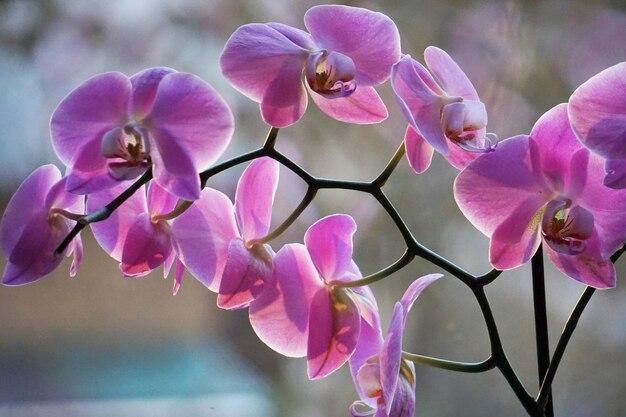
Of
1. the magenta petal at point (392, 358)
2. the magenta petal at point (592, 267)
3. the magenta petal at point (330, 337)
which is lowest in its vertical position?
the magenta petal at point (330, 337)

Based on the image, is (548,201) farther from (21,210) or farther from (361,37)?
(21,210)

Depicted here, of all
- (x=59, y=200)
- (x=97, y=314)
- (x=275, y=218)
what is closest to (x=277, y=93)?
(x=59, y=200)

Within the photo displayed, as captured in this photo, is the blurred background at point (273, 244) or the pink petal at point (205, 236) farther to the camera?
the blurred background at point (273, 244)

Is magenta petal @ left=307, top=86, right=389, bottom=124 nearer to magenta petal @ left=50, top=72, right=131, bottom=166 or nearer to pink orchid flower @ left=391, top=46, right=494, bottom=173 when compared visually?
pink orchid flower @ left=391, top=46, right=494, bottom=173

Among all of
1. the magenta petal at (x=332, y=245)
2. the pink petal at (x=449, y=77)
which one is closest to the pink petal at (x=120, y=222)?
the magenta petal at (x=332, y=245)

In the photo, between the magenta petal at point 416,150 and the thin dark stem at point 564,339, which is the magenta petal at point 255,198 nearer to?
the magenta petal at point 416,150

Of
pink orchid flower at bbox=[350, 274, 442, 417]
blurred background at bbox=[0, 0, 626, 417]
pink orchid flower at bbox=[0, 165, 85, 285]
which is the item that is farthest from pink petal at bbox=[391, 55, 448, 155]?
blurred background at bbox=[0, 0, 626, 417]
